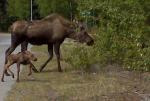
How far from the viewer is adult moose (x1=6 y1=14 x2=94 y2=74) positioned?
11.7m

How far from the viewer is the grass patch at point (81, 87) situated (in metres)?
8.05

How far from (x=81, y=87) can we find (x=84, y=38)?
3.58 meters

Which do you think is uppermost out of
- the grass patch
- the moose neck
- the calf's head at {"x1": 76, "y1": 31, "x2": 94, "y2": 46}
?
the moose neck

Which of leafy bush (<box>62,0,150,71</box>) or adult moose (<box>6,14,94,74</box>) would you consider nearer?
leafy bush (<box>62,0,150,71</box>)

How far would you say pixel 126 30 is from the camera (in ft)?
33.9

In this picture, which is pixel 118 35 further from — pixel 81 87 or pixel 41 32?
pixel 41 32

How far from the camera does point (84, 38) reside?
489 inches

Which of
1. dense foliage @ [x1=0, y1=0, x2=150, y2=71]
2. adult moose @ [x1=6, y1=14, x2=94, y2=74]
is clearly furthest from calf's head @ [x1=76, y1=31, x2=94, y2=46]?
dense foliage @ [x1=0, y1=0, x2=150, y2=71]

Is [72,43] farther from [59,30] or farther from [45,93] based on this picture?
[45,93]

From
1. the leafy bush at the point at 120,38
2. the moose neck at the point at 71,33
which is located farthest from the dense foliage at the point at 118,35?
the moose neck at the point at 71,33

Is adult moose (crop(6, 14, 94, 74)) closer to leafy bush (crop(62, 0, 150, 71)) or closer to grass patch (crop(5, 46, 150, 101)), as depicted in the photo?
leafy bush (crop(62, 0, 150, 71))

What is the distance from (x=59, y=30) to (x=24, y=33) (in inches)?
41.9

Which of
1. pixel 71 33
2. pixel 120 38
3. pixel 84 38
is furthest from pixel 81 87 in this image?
pixel 84 38

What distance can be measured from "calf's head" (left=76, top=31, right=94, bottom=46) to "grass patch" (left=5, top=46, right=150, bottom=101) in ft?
3.49
